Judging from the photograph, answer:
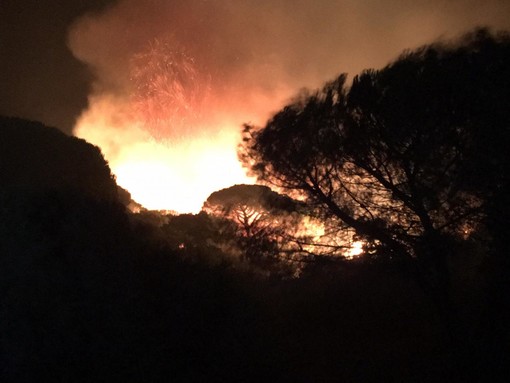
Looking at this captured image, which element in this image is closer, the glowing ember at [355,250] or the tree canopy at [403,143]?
the tree canopy at [403,143]

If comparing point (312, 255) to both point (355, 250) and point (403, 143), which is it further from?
point (403, 143)

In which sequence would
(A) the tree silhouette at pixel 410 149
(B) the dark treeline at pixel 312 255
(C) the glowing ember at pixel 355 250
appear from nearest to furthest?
1. (A) the tree silhouette at pixel 410 149
2. (B) the dark treeline at pixel 312 255
3. (C) the glowing ember at pixel 355 250

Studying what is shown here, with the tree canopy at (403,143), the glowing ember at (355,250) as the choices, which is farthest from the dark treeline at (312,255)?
the glowing ember at (355,250)

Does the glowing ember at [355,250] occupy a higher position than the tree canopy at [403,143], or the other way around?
the tree canopy at [403,143]

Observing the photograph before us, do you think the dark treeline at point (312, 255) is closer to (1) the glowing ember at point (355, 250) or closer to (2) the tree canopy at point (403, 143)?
(2) the tree canopy at point (403, 143)

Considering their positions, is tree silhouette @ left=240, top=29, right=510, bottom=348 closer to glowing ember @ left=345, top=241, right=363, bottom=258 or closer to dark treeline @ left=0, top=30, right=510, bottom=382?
dark treeline @ left=0, top=30, right=510, bottom=382

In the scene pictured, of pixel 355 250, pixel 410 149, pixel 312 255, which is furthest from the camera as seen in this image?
pixel 312 255

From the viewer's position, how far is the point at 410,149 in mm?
7598

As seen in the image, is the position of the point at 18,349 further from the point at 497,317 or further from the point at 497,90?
the point at 497,90

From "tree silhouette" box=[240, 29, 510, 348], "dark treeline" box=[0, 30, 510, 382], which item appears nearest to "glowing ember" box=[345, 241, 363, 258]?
"dark treeline" box=[0, 30, 510, 382]

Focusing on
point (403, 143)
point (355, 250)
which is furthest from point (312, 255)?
point (403, 143)

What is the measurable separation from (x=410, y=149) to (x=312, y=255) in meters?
3.04

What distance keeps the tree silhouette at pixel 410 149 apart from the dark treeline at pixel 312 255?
3 centimetres

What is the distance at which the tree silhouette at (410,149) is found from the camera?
702 centimetres
